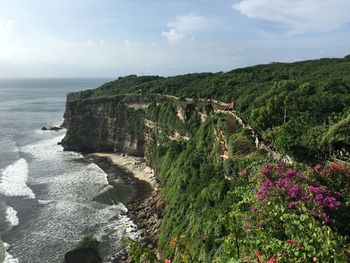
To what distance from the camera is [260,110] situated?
4469 cm

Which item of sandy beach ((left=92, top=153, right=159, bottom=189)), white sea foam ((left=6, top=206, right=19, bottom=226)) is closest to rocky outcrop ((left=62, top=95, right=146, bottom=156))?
sandy beach ((left=92, top=153, right=159, bottom=189))

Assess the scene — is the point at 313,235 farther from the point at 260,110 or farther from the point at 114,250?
the point at 260,110

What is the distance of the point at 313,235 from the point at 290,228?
0.90 metres

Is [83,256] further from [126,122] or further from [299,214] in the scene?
[126,122]

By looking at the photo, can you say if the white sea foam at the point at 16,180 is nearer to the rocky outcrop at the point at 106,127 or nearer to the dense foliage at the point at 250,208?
the rocky outcrop at the point at 106,127

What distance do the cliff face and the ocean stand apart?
5.52 meters

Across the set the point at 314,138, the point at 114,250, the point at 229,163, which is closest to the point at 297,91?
the point at 314,138

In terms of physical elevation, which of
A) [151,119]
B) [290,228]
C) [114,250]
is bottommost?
[114,250]

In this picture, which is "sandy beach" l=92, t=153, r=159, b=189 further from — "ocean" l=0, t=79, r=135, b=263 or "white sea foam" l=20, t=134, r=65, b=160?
"white sea foam" l=20, t=134, r=65, b=160

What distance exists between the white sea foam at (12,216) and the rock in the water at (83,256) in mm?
11362

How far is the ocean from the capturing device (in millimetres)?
38719

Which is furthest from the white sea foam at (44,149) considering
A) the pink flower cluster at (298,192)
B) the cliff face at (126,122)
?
the pink flower cluster at (298,192)

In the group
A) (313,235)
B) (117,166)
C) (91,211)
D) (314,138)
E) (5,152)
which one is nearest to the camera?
(313,235)

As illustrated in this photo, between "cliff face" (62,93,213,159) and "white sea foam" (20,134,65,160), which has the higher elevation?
"cliff face" (62,93,213,159)
